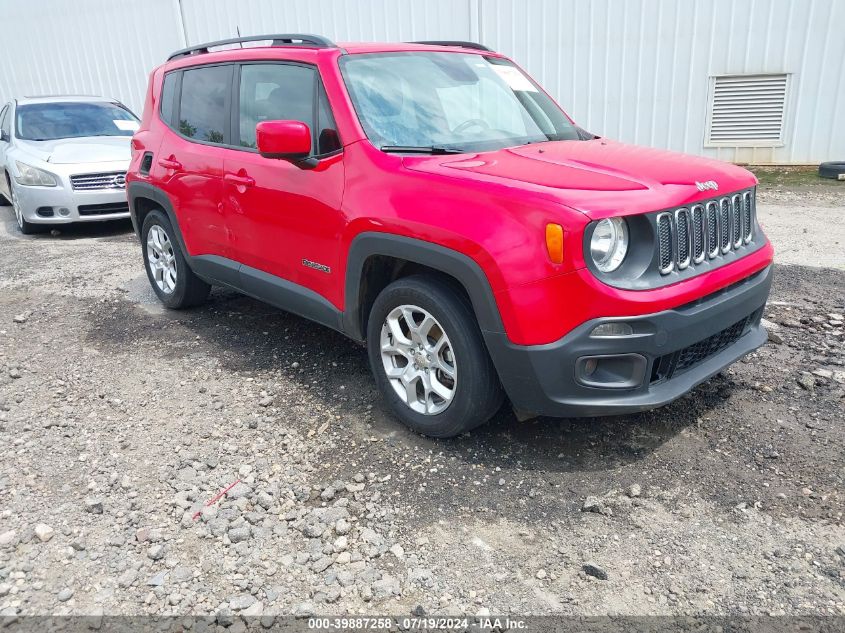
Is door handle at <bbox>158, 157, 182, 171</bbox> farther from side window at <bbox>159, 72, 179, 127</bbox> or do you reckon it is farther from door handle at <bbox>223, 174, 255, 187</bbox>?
door handle at <bbox>223, 174, 255, 187</bbox>

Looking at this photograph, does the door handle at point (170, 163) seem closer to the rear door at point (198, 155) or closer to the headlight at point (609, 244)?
the rear door at point (198, 155)

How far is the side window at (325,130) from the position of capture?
3.53 m

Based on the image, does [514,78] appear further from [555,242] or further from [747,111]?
[747,111]

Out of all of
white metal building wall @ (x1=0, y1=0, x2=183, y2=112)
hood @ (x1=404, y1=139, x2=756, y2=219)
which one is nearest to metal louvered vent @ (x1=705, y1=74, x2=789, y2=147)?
hood @ (x1=404, y1=139, x2=756, y2=219)

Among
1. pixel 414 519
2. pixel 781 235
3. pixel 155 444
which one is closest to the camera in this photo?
pixel 414 519

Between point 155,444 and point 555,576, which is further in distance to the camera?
point 155,444

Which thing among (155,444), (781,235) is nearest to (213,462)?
(155,444)

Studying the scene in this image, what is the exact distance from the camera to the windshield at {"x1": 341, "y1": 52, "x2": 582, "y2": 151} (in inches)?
138

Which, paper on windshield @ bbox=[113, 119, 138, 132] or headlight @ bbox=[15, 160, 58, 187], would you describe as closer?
headlight @ bbox=[15, 160, 58, 187]

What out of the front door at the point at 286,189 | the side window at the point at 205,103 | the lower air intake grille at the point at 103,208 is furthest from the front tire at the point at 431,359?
the lower air intake grille at the point at 103,208

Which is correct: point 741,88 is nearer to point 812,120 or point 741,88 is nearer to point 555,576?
point 812,120

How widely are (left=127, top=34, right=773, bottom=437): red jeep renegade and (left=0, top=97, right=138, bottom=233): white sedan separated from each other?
13.5 ft

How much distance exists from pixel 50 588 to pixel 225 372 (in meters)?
1.90

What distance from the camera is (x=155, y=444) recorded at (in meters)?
3.46
